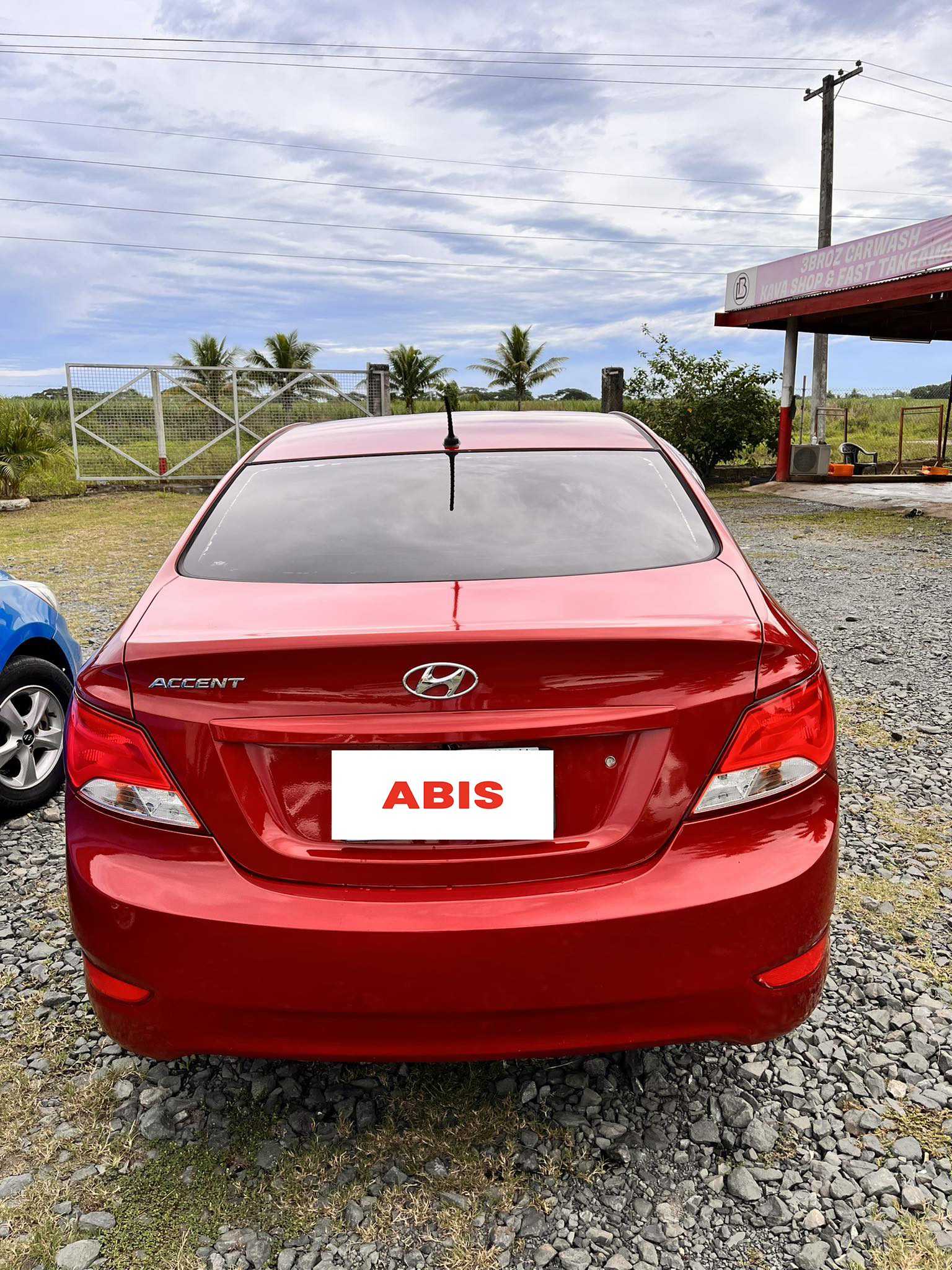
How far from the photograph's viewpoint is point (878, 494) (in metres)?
18.3

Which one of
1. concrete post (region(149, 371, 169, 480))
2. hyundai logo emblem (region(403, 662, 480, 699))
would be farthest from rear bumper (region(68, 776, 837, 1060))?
concrete post (region(149, 371, 169, 480))

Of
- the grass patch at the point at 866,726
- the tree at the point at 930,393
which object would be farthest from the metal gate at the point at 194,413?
the tree at the point at 930,393

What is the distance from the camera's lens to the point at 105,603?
8.25 m

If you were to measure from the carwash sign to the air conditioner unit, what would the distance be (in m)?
3.61

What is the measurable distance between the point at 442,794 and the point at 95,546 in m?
12.1

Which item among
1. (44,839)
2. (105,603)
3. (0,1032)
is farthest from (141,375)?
(0,1032)

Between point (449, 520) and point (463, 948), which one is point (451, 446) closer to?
point (449, 520)

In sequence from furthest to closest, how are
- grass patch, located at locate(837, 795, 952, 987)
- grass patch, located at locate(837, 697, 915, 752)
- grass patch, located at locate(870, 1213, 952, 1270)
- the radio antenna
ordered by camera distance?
1. grass patch, located at locate(837, 697, 915, 752)
2. grass patch, located at locate(837, 795, 952, 987)
3. the radio antenna
4. grass patch, located at locate(870, 1213, 952, 1270)

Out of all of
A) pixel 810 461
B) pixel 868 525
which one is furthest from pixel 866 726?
pixel 810 461

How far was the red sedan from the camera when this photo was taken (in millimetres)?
1648

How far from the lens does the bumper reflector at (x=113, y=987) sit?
5.85 feet

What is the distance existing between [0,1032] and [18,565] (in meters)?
9.47

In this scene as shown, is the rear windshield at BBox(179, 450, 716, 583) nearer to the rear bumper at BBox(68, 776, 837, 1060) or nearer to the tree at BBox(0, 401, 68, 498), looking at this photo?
the rear bumper at BBox(68, 776, 837, 1060)

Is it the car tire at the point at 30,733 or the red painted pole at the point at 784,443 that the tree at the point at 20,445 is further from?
the car tire at the point at 30,733
